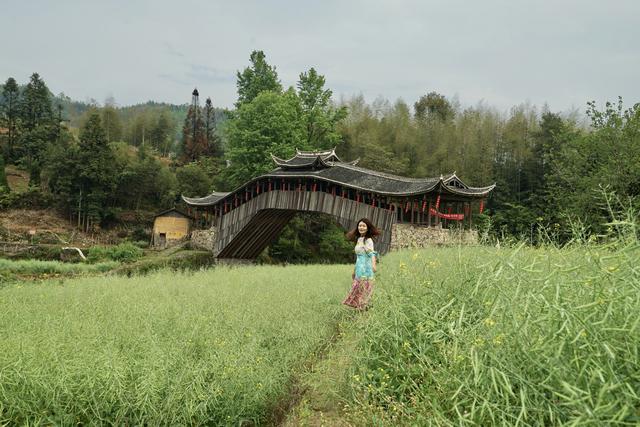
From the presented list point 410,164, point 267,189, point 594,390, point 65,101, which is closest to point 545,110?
point 410,164

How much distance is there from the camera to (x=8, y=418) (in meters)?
3.98

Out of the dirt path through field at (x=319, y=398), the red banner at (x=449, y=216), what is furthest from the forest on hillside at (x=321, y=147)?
the dirt path through field at (x=319, y=398)

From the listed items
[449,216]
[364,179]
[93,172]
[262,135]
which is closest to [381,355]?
[449,216]

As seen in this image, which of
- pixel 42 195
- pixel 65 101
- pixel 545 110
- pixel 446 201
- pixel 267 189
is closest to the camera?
pixel 446 201

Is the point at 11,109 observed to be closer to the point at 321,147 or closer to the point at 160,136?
the point at 160,136

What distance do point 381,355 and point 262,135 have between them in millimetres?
27757

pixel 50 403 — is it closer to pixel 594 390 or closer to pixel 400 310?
pixel 400 310

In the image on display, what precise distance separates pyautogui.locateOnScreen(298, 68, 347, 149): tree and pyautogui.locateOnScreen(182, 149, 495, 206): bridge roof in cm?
783

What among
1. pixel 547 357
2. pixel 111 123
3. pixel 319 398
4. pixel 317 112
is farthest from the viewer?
pixel 111 123

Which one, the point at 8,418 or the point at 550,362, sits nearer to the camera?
the point at 550,362

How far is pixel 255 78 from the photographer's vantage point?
1446 inches

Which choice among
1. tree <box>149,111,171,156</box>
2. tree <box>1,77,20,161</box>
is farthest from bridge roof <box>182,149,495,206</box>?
tree <box>149,111,171,156</box>

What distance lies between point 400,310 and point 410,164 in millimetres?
35501

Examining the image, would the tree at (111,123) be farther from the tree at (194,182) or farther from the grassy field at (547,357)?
the grassy field at (547,357)
